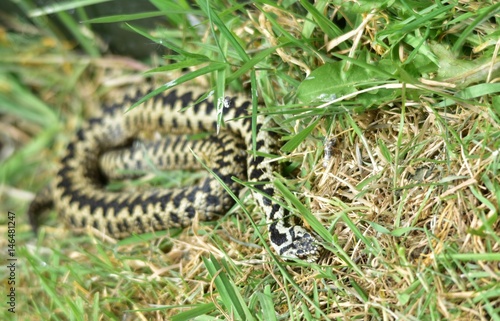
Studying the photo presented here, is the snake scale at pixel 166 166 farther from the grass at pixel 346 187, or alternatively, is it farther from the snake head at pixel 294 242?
the grass at pixel 346 187

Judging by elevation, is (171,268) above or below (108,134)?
below

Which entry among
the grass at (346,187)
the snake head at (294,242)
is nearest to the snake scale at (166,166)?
the snake head at (294,242)

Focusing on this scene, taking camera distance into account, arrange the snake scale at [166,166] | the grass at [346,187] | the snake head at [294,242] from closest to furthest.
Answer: the grass at [346,187], the snake head at [294,242], the snake scale at [166,166]

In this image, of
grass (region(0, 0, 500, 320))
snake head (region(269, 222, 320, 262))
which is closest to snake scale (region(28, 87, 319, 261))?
snake head (region(269, 222, 320, 262))

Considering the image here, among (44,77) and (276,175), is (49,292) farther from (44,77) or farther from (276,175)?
(44,77)

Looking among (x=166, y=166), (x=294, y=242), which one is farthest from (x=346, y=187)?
(x=166, y=166)

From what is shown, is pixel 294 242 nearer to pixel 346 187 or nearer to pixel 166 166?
pixel 346 187

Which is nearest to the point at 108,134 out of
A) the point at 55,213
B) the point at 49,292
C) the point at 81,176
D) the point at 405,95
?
the point at 81,176
